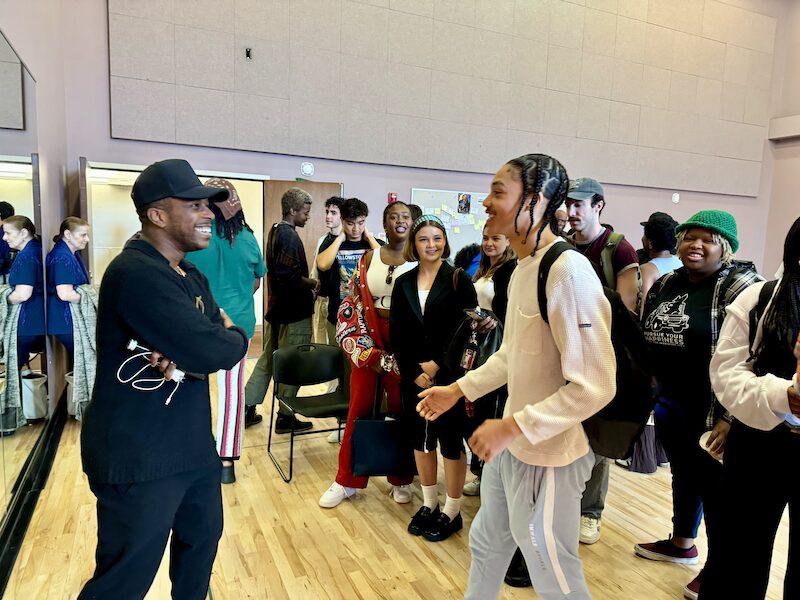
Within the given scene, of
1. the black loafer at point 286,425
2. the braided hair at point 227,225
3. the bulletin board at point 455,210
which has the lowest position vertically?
the black loafer at point 286,425

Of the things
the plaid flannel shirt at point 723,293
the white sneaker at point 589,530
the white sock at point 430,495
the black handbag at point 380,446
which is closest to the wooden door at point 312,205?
the black handbag at point 380,446

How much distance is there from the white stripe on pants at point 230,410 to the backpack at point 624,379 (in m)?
1.99

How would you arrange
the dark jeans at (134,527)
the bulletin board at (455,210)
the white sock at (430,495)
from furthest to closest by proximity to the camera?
the bulletin board at (455,210), the white sock at (430,495), the dark jeans at (134,527)

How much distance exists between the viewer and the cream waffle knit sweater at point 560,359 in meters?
1.26

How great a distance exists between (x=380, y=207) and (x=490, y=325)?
16.2 feet

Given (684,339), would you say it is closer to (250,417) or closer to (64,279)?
(250,417)

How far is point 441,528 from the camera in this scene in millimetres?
2578

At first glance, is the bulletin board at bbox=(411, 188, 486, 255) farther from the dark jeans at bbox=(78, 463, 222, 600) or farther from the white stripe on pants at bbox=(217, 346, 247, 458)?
the dark jeans at bbox=(78, 463, 222, 600)

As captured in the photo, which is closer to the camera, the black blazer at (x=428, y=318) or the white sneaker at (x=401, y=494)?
the black blazer at (x=428, y=318)

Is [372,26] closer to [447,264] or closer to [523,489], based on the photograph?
[447,264]

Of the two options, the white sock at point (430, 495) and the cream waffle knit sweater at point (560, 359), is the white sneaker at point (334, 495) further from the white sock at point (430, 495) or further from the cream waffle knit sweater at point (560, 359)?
the cream waffle knit sweater at point (560, 359)

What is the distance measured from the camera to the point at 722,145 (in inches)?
360

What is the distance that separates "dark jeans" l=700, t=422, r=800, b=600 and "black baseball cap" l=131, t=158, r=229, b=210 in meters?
1.69

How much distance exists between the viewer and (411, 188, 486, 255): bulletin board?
23.8 ft
